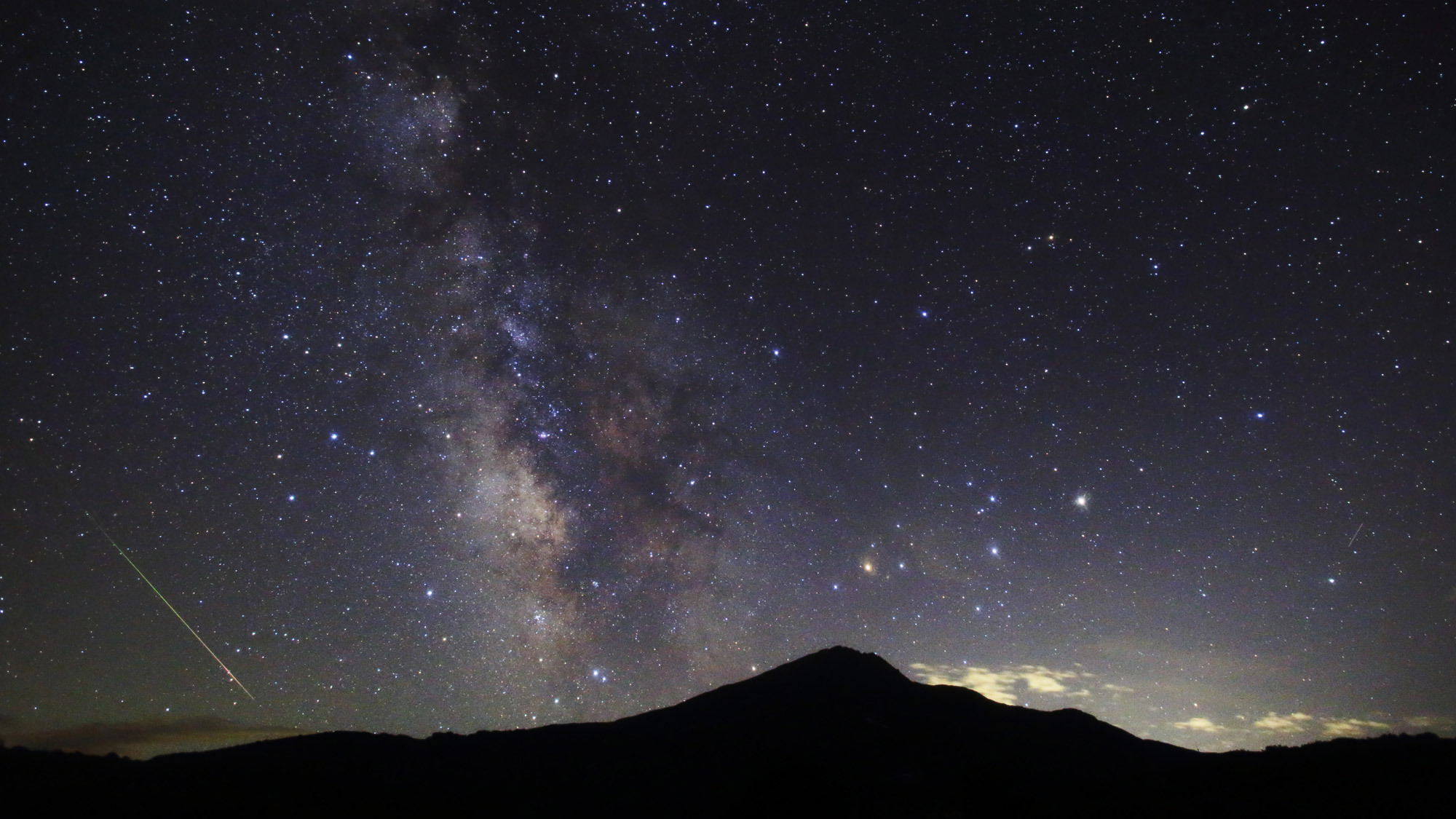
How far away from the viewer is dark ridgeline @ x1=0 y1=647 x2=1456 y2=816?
15.5 meters

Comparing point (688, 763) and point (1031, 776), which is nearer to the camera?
point (1031, 776)

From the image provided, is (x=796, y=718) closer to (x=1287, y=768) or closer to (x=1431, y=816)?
(x=1287, y=768)

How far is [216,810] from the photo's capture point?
50.5 ft

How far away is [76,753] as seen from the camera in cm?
1703

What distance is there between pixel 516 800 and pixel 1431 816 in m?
22.5

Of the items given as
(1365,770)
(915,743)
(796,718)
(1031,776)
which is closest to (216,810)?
(796,718)

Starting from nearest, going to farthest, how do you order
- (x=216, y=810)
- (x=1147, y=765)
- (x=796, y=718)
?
(x=216, y=810) → (x=1147, y=765) → (x=796, y=718)

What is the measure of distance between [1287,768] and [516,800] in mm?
21303

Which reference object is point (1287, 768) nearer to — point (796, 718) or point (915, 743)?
point (915, 743)

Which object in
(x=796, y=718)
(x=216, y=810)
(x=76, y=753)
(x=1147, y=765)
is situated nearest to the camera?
(x=216, y=810)

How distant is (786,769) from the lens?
19328 millimetres

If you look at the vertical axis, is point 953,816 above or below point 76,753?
below

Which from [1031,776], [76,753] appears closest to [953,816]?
[1031,776]

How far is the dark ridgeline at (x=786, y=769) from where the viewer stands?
15523 millimetres
